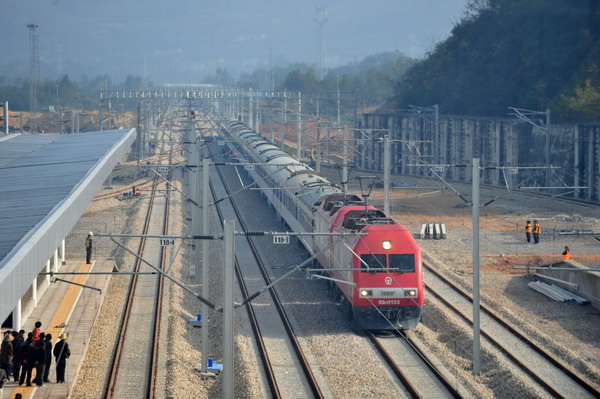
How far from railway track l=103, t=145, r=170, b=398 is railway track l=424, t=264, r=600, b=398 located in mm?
7540

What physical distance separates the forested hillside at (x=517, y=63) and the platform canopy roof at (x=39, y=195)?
29.8m

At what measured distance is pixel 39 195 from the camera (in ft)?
69.3

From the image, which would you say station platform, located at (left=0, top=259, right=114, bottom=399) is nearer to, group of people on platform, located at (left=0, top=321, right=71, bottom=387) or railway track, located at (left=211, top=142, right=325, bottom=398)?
group of people on platform, located at (left=0, top=321, right=71, bottom=387)

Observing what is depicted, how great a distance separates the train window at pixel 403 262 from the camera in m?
20.3

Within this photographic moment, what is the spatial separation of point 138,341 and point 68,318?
88.9 inches

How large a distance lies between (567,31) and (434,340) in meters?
45.0

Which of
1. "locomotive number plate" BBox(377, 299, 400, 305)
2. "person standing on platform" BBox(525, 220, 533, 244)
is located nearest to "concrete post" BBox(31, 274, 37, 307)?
"locomotive number plate" BBox(377, 299, 400, 305)

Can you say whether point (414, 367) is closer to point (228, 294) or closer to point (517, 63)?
point (228, 294)

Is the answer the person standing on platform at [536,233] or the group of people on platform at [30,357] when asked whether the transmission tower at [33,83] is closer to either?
the person standing on platform at [536,233]

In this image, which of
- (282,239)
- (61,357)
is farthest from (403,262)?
(61,357)

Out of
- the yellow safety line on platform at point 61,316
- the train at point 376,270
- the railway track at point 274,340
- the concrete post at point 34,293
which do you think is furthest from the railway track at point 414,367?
the concrete post at point 34,293

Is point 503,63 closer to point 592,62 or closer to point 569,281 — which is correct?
point 592,62

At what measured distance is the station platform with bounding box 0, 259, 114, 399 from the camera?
15.6 metres

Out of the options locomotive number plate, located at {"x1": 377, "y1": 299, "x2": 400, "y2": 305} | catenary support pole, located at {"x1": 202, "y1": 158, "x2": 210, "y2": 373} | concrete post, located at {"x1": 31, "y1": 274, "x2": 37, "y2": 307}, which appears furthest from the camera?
concrete post, located at {"x1": 31, "y1": 274, "x2": 37, "y2": 307}
